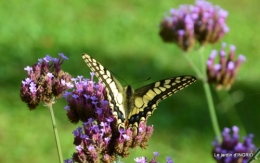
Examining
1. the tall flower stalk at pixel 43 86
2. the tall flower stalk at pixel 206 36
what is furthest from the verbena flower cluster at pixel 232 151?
the tall flower stalk at pixel 43 86

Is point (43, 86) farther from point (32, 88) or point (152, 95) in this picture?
point (152, 95)

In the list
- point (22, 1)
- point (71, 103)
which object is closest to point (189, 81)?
point (71, 103)

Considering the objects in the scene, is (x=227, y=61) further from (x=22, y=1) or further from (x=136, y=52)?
(x=22, y=1)

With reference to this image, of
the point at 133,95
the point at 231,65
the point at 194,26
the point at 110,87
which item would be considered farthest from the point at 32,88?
the point at 194,26

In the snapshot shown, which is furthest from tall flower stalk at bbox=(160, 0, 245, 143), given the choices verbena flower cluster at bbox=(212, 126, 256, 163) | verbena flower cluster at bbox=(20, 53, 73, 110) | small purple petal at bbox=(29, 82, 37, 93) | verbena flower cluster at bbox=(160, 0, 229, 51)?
small purple petal at bbox=(29, 82, 37, 93)

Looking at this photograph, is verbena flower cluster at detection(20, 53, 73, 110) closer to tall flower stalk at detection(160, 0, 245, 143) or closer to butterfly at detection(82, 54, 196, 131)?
butterfly at detection(82, 54, 196, 131)

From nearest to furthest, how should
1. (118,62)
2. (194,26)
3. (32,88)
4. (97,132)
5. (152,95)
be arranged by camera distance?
1. (97,132)
2. (32,88)
3. (152,95)
4. (194,26)
5. (118,62)
